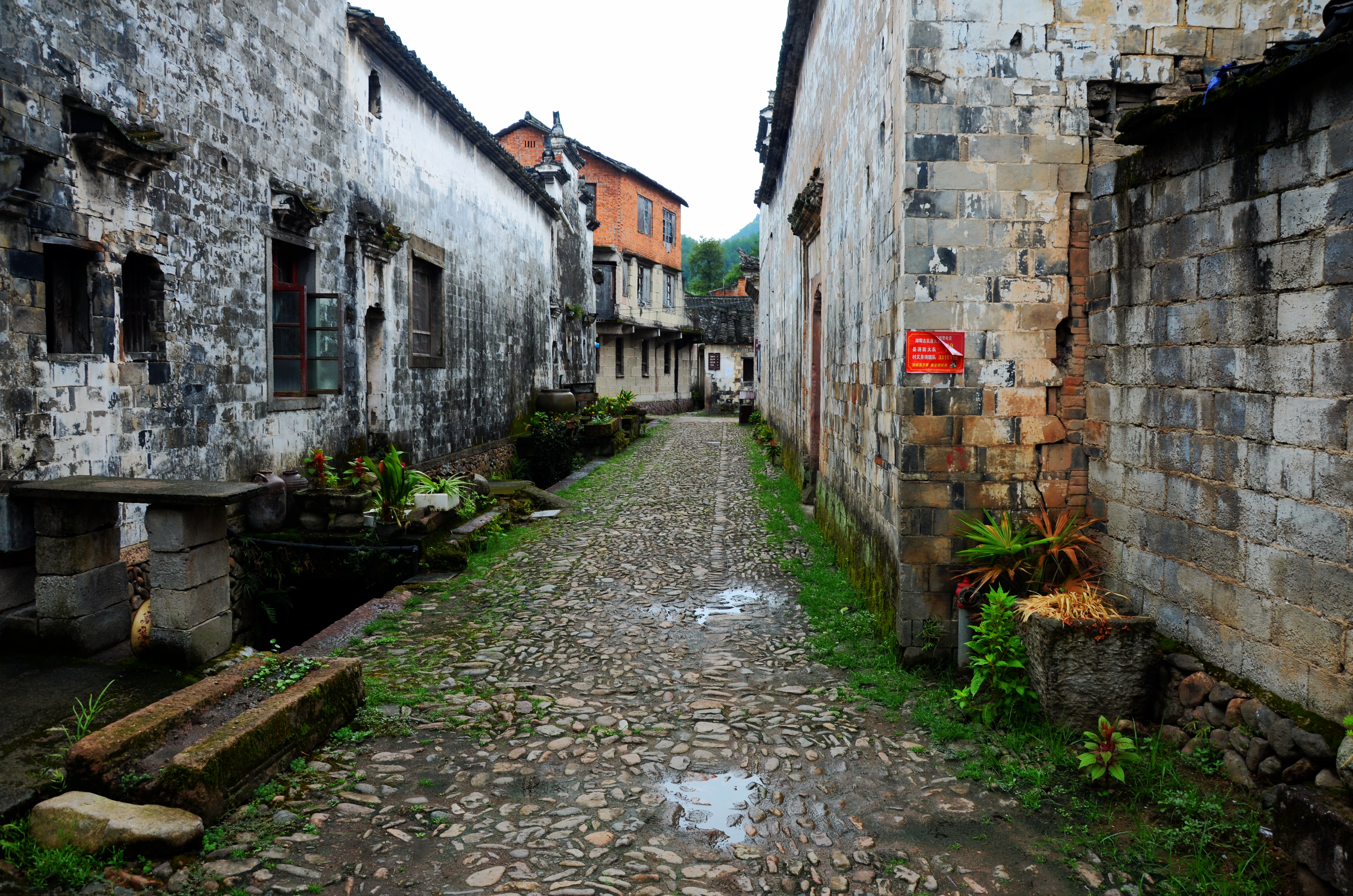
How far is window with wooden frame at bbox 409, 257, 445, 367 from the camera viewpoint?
12203 millimetres

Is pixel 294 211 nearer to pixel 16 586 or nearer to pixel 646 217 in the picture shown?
pixel 16 586

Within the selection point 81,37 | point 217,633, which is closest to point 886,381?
point 217,633

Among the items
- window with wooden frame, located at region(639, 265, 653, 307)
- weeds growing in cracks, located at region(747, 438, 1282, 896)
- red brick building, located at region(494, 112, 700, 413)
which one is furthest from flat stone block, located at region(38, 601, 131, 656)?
window with wooden frame, located at region(639, 265, 653, 307)

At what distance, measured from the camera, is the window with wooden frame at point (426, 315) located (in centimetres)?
1220

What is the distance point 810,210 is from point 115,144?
24.4 feet

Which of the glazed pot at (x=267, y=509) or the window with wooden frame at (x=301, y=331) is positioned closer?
the glazed pot at (x=267, y=509)

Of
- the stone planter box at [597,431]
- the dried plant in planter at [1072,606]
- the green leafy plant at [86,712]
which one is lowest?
the green leafy plant at [86,712]

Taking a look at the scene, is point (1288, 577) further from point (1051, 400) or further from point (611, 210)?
point (611, 210)

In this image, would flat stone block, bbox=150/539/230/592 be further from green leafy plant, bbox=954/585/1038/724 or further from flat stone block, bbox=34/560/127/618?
green leafy plant, bbox=954/585/1038/724

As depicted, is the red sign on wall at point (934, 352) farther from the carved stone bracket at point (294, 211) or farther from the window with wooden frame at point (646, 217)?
the window with wooden frame at point (646, 217)

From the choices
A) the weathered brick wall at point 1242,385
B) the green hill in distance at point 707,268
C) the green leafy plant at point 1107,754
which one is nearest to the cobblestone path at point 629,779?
the green leafy plant at point 1107,754

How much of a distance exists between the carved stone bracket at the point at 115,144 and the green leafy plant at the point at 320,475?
3.03 m

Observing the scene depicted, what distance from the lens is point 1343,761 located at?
2.99 meters

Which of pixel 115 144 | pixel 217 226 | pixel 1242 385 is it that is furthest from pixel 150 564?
pixel 1242 385
